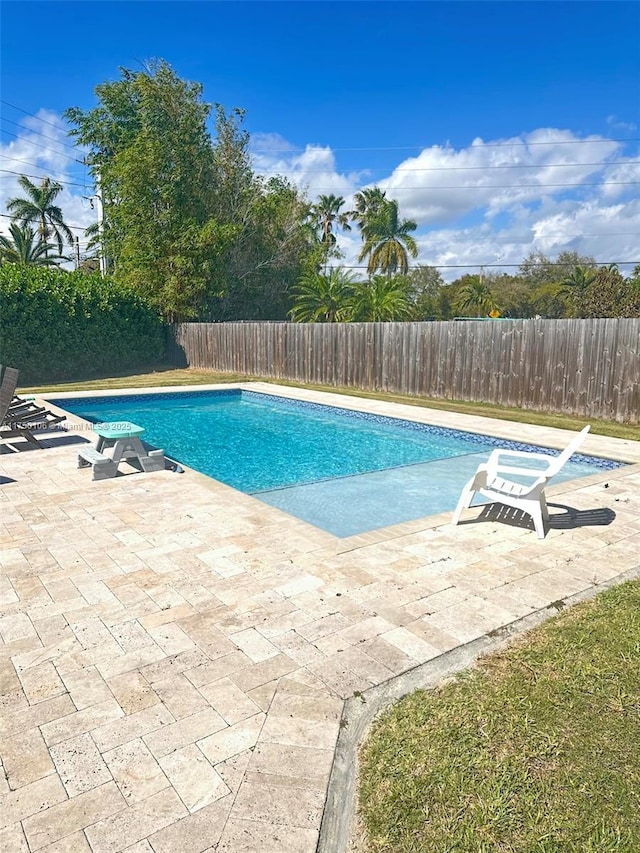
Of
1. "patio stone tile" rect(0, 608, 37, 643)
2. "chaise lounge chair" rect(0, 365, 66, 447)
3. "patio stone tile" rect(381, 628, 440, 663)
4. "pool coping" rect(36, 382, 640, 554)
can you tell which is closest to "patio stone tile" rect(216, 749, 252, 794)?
"patio stone tile" rect(381, 628, 440, 663)

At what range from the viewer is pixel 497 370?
536 inches

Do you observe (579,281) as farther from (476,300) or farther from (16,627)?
(16,627)

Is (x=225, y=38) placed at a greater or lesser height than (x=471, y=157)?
lesser

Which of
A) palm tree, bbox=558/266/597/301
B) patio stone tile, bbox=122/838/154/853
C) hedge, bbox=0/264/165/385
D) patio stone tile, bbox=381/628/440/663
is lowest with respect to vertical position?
patio stone tile, bbox=381/628/440/663

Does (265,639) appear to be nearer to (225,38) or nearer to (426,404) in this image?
(426,404)

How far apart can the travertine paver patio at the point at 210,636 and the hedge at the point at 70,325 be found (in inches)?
560

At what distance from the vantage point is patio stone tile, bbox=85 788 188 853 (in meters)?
2.15

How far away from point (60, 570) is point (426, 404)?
10545 mm

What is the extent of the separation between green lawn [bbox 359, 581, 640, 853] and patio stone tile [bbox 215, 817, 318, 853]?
0.73ft

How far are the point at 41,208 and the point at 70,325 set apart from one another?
84.1ft

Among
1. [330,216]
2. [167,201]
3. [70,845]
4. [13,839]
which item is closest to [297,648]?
[70,845]

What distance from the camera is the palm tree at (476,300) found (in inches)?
1678

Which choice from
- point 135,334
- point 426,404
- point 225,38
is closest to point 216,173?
point 225,38

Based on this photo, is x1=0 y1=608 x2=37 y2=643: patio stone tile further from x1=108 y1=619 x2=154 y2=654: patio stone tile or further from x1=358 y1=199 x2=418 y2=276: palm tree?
x1=358 y1=199 x2=418 y2=276: palm tree
